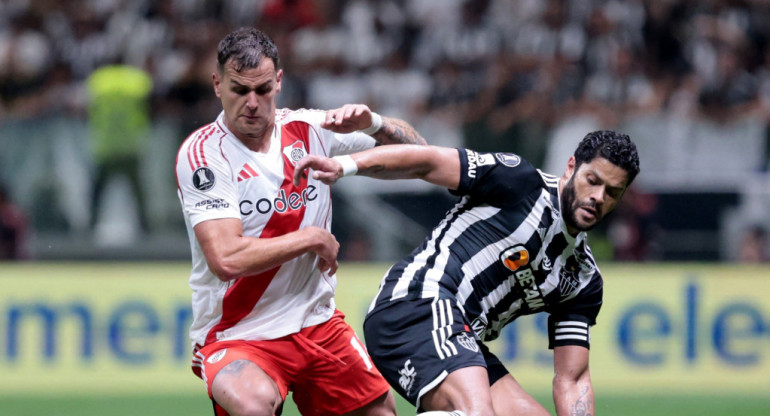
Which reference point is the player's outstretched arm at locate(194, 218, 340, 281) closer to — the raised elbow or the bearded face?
the raised elbow

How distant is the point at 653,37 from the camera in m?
12.5

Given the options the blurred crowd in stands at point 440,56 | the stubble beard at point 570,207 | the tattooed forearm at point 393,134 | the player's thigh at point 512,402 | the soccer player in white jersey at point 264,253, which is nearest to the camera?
the soccer player in white jersey at point 264,253

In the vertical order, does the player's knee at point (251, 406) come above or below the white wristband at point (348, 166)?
below

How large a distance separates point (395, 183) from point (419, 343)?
5.35 meters

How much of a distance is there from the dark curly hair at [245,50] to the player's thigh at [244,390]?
1417 mm

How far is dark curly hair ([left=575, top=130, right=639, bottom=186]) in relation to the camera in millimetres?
5125

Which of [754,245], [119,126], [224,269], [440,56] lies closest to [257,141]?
[224,269]

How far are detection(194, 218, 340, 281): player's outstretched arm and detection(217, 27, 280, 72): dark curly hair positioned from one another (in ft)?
2.45

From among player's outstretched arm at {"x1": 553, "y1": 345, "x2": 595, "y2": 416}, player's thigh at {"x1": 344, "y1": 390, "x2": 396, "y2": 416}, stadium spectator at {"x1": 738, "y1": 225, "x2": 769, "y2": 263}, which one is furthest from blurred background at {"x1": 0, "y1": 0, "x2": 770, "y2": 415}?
player's thigh at {"x1": 344, "y1": 390, "x2": 396, "y2": 416}

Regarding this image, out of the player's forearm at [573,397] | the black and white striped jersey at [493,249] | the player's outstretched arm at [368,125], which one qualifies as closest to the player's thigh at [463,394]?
the black and white striped jersey at [493,249]

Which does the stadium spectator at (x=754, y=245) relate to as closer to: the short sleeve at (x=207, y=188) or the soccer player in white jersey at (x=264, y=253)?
the soccer player in white jersey at (x=264, y=253)

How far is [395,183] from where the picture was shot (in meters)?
10.3

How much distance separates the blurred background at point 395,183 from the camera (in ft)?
32.8

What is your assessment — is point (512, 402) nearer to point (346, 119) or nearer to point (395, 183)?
point (346, 119)
